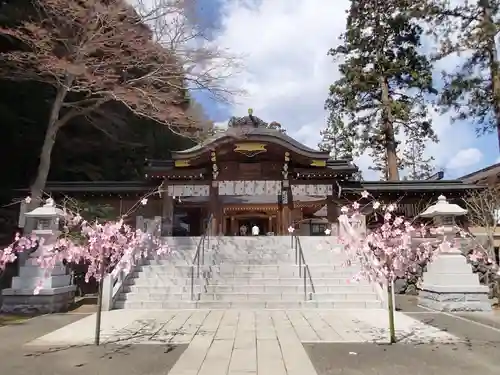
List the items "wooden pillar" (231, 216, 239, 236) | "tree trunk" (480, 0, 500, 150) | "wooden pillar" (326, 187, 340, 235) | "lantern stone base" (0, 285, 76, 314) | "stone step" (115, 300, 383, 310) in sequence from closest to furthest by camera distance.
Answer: "lantern stone base" (0, 285, 76, 314)
"stone step" (115, 300, 383, 310)
"tree trunk" (480, 0, 500, 150)
"wooden pillar" (326, 187, 340, 235)
"wooden pillar" (231, 216, 239, 236)

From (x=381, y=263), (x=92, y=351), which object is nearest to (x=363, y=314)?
(x=381, y=263)

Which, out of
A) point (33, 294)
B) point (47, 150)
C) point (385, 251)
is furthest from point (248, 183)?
point (385, 251)

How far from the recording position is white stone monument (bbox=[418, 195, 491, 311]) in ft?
29.2

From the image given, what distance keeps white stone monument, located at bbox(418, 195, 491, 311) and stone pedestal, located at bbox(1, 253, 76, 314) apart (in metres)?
8.60

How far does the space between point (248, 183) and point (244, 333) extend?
9791mm

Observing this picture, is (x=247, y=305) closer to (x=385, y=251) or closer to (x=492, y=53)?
(x=385, y=251)

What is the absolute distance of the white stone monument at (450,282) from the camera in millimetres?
8891

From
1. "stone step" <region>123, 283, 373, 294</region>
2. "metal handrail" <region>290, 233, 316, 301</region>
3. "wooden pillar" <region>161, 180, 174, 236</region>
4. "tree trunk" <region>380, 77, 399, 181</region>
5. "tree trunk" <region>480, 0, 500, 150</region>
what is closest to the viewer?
"stone step" <region>123, 283, 373, 294</region>

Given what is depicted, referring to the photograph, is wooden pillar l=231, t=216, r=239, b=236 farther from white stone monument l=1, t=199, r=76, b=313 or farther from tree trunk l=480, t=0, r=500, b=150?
tree trunk l=480, t=0, r=500, b=150

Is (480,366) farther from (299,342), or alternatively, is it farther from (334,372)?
(299,342)

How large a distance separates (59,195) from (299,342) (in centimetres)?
1254

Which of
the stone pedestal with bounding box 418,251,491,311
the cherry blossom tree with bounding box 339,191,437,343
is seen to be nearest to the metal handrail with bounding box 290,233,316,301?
the stone pedestal with bounding box 418,251,491,311

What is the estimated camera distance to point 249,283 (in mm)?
10297

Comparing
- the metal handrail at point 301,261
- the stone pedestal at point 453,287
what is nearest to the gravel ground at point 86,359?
the metal handrail at point 301,261
